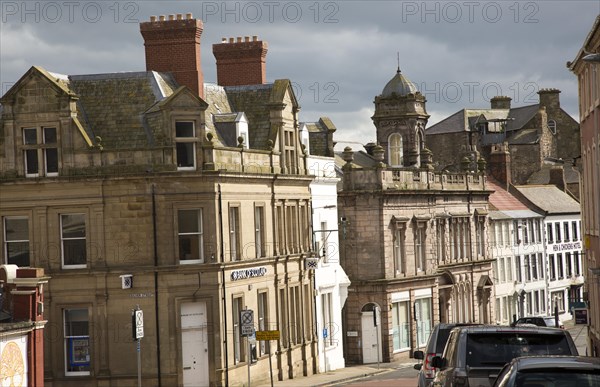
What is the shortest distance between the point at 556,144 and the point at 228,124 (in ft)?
222

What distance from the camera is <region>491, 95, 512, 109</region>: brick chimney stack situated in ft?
411

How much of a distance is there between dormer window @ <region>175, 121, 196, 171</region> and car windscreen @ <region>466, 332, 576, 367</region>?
24.3 m

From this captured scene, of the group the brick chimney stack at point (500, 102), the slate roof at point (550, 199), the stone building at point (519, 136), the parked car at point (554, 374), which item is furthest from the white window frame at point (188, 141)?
the brick chimney stack at point (500, 102)

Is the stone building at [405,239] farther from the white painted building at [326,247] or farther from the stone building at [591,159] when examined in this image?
the stone building at [591,159]

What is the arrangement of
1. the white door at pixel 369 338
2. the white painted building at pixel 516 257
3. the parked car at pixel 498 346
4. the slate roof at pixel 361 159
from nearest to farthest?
1. the parked car at pixel 498 346
2. the white door at pixel 369 338
3. the slate roof at pixel 361 159
4. the white painted building at pixel 516 257

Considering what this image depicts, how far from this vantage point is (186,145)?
4559 centimetres

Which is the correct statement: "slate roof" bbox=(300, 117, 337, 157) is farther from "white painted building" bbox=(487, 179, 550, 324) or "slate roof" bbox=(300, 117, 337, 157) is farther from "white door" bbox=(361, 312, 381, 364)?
"white painted building" bbox=(487, 179, 550, 324)

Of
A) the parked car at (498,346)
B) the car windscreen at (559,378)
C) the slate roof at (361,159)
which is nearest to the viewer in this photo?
the car windscreen at (559,378)

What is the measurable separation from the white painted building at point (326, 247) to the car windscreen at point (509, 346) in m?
34.4

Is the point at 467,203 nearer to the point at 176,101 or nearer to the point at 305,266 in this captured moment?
the point at 305,266

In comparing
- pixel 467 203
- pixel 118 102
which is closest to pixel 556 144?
pixel 467 203

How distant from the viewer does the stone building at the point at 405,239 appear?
66.2 m

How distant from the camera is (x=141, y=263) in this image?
45.2 metres

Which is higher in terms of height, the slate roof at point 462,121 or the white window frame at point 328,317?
the slate roof at point 462,121
